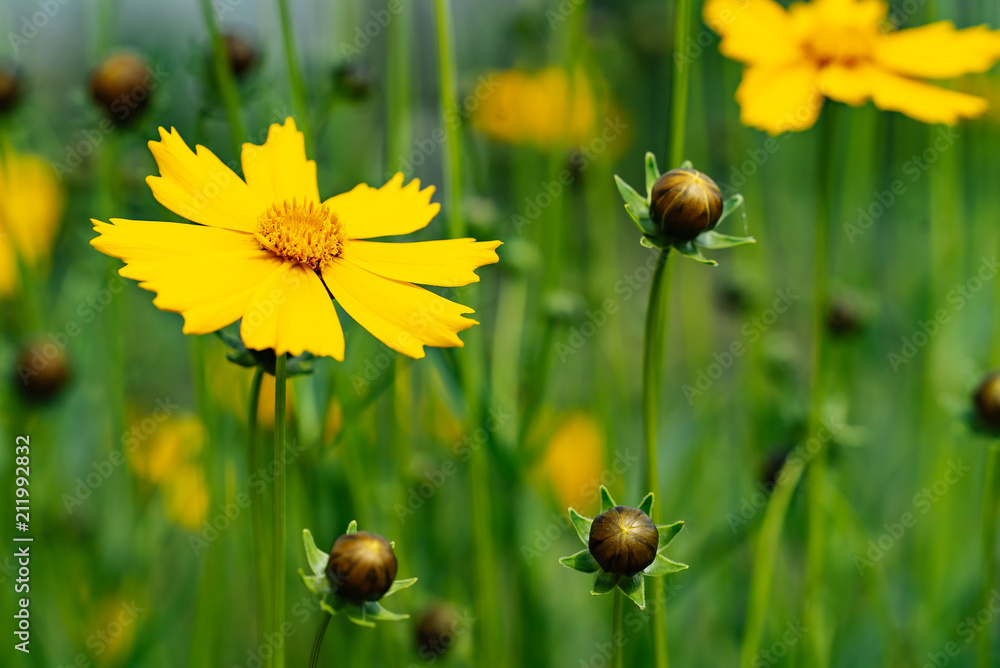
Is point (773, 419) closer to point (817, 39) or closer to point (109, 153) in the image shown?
point (817, 39)

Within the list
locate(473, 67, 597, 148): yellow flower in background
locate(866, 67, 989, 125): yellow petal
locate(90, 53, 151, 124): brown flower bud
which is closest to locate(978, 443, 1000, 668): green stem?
locate(866, 67, 989, 125): yellow petal

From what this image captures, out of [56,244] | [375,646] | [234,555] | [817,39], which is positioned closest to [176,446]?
[234,555]

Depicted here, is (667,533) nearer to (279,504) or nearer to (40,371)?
(279,504)

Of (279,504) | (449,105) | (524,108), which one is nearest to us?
(279,504)

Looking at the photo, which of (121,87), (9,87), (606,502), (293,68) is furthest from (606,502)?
(9,87)

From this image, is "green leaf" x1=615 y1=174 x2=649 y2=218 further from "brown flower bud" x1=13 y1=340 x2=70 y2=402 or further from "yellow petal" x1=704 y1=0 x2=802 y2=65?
"brown flower bud" x1=13 y1=340 x2=70 y2=402
